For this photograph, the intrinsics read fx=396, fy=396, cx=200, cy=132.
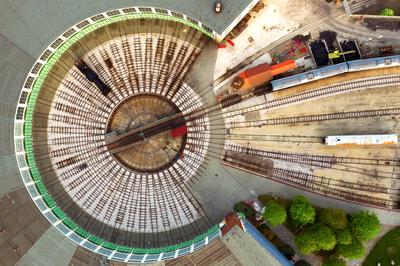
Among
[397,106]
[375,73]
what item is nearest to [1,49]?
[375,73]

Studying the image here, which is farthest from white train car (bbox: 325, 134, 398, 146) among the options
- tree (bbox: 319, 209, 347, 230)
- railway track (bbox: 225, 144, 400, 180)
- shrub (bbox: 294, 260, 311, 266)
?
shrub (bbox: 294, 260, 311, 266)

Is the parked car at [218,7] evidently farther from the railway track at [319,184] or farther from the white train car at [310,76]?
the railway track at [319,184]

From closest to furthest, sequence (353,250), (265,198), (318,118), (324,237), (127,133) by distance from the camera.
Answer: (324,237) < (353,250) < (265,198) < (318,118) < (127,133)

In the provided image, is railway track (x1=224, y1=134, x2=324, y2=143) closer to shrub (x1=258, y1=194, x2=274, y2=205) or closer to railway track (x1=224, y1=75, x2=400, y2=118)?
railway track (x1=224, y1=75, x2=400, y2=118)

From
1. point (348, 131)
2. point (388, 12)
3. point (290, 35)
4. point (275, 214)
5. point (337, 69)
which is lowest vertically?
point (275, 214)

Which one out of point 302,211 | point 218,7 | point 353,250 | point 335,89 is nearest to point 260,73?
point 218,7

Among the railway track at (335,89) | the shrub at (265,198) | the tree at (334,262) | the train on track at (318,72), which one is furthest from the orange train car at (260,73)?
the tree at (334,262)

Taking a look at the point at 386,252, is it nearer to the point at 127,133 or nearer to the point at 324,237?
the point at 324,237
